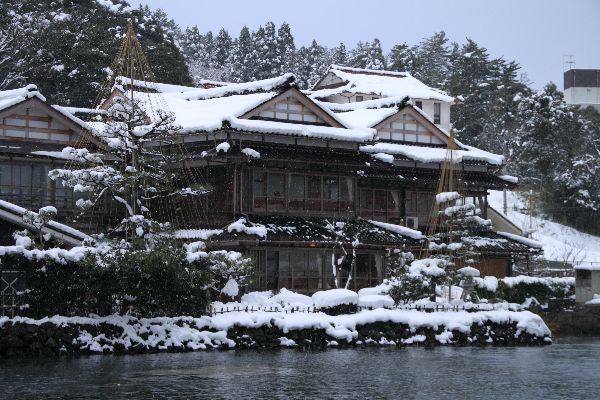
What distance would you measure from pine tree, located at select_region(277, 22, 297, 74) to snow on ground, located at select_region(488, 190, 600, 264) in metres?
32.8

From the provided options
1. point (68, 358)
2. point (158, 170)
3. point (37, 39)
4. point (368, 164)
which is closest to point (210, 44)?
point (37, 39)

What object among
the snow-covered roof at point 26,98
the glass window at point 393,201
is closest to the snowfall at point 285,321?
the snow-covered roof at point 26,98

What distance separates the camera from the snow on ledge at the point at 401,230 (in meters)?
50.6

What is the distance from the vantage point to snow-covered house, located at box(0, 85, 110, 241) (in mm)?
43750

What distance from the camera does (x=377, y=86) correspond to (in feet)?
243

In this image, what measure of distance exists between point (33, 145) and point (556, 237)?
46.2 meters

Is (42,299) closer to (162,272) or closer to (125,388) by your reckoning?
(162,272)

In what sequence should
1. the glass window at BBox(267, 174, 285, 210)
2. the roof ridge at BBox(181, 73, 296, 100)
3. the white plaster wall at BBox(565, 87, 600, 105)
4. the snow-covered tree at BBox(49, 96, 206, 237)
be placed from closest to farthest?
the snow-covered tree at BBox(49, 96, 206, 237), the glass window at BBox(267, 174, 285, 210), the roof ridge at BBox(181, 73, 296, 100), the white plaster wall at BBox(565, 87, 600, 105)

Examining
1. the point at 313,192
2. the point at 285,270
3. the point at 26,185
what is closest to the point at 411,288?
the point at 285,270

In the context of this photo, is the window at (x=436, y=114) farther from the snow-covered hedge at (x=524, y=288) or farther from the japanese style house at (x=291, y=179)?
the snow-covered hedge at (x=524, y=288)

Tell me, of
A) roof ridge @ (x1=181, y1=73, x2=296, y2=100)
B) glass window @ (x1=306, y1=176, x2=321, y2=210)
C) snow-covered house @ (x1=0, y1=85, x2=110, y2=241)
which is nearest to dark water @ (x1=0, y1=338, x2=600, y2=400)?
glass window @ (x1=306, y1=176, x2=321, y2=210)

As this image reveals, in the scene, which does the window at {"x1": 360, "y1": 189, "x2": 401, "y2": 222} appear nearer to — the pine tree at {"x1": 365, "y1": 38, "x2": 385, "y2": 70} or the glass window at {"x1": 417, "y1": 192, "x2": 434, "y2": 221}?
the glass window at {"x1": 417, "y1": 192, "x2": 434, "y2": 221}

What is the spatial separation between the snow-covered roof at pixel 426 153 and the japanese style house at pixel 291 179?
0.27 feet

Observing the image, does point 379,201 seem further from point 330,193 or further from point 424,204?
point 330,193
